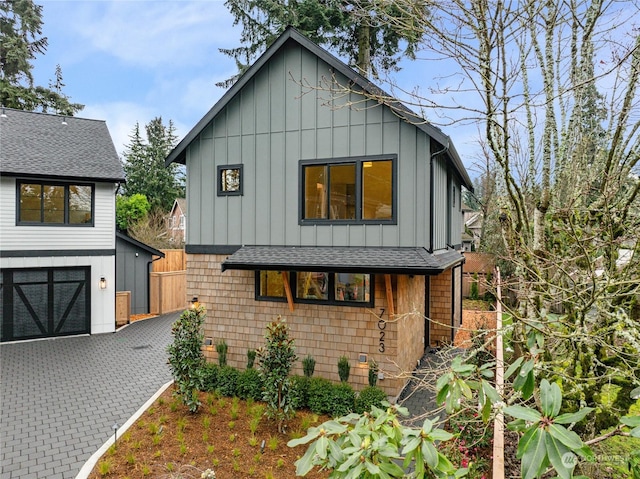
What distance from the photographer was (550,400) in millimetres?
1867

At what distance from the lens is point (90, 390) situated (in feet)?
27.5

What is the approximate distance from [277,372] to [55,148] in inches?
485

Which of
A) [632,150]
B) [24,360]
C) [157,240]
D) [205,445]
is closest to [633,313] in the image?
[632,150]

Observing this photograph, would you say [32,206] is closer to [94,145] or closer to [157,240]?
[94,145]

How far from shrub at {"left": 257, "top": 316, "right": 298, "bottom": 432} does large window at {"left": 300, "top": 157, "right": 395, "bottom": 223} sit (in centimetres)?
265

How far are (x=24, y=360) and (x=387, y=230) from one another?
412 inches

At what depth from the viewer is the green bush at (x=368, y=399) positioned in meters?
6.90

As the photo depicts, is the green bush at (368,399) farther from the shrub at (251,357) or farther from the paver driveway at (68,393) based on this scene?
the paver driveway at (68,393)

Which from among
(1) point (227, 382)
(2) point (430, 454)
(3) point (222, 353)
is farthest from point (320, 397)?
(2) point (430, 454)

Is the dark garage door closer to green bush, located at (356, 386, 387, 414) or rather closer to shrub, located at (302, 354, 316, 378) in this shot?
shrub, located at (302, 354, 316, 378)

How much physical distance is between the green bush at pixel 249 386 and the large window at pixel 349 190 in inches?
136

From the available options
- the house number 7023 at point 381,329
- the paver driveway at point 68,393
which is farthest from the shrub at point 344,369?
the paver driveway at point 68,393

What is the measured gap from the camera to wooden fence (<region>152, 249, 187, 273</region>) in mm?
18125

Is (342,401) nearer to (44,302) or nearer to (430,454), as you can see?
(430,454)
